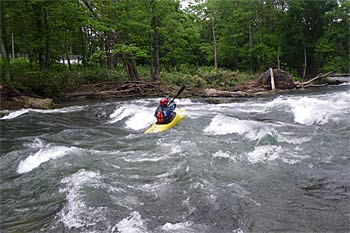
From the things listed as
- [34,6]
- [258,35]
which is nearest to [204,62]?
[258,35]

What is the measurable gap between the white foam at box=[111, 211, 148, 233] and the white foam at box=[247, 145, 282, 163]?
9.13 ft

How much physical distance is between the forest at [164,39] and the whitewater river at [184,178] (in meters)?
10.1

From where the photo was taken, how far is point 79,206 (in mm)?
5090

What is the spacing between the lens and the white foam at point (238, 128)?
27.8 feet

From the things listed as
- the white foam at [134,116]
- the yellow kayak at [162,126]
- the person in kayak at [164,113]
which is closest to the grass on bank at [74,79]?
the white foam at [134,116]

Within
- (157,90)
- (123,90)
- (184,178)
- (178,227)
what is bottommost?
(178,227)

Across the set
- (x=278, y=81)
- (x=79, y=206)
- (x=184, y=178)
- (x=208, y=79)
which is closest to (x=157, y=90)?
(x=208, y=79)

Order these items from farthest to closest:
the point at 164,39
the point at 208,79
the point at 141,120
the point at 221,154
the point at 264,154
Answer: the point at 164,39 < the point at 208,79 < the point at 141,120 < the point at 221,154 < the point at 264,154

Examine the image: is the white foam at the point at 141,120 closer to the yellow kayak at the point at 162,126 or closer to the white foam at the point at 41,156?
the yellow kayak at the point at 162,126

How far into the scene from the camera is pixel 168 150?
7773 mm

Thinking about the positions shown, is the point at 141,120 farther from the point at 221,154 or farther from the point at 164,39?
the point at 164,39

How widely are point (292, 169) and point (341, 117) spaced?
15.7 ft

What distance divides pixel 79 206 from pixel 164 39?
64.7 feet

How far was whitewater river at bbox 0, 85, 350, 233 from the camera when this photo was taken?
459cm
